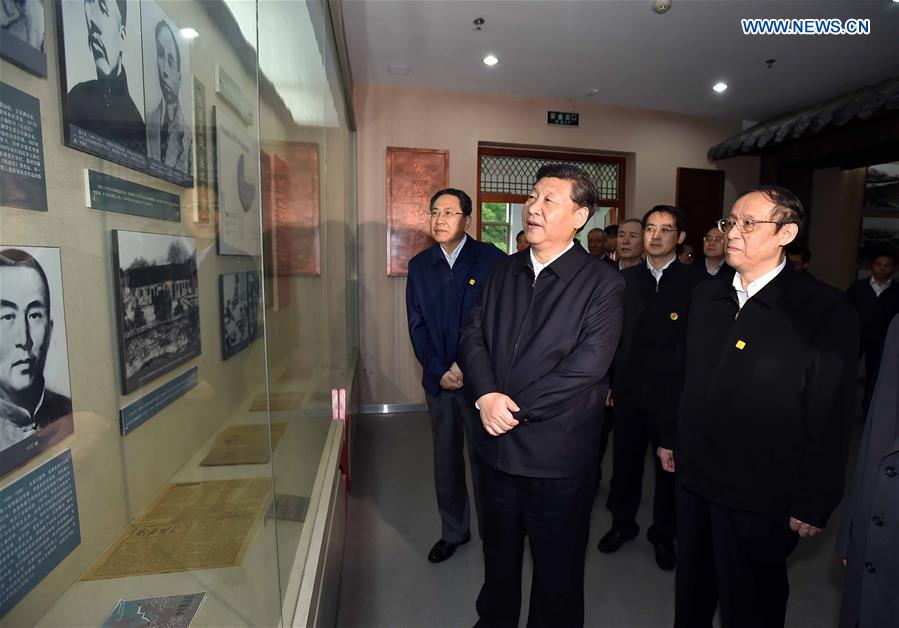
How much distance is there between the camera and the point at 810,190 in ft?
18.9

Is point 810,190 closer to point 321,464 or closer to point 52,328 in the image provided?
point 321,464

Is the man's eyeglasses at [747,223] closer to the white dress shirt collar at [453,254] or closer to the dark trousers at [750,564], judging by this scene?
the dark trousers at [750,564]

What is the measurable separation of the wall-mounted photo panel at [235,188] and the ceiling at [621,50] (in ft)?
9.73

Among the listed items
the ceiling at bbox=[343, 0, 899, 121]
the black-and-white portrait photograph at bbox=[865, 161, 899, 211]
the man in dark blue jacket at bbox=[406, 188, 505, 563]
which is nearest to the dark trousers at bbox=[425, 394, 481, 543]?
the man in dark blue jacket at bbox=[406, 188, 505, 563]

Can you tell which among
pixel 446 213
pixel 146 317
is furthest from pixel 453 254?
pixel 146 317

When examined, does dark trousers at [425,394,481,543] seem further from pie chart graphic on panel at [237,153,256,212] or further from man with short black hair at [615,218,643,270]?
pie chart graphic on panel at [237,153,256,212]

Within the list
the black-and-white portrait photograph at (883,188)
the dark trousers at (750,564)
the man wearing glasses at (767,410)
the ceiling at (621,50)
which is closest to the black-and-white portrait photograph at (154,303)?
the man wearing glasses at (767,410)

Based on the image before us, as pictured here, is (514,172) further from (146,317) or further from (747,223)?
(146,317)

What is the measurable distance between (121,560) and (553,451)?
1.18 m

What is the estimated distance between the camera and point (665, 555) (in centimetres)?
234

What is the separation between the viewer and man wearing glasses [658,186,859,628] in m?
1.40

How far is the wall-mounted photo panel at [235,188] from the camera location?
0.85m

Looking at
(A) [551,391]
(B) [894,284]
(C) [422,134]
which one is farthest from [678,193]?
(A) [551,391]

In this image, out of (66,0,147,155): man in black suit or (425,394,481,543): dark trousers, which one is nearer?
(66,0,147,155): man in black suit
